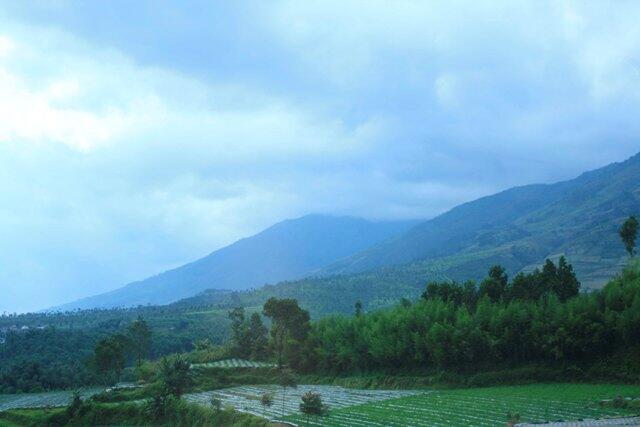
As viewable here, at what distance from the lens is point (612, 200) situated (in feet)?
607

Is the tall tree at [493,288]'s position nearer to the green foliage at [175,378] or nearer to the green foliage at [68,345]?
the green foliage at [175,378]

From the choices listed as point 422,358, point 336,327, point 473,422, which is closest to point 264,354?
point 336,327

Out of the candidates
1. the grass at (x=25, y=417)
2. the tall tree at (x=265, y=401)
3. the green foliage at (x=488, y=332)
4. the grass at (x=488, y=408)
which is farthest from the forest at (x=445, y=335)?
the tall tree at (x=265, y=401)

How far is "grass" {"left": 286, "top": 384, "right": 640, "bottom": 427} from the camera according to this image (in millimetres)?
29828

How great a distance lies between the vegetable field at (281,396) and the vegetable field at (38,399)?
1295 cm

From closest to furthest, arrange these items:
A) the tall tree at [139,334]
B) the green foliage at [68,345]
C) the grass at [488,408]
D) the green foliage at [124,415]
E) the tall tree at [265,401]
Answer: the grass at [488,408] < the tall tree at [265,401] < the green foliage at [124,415] < the tall tree at [139,334] < the green foliage at [68,345]

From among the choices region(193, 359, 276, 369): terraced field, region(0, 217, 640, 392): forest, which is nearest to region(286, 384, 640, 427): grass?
region(0, 217, 640, 392): forest

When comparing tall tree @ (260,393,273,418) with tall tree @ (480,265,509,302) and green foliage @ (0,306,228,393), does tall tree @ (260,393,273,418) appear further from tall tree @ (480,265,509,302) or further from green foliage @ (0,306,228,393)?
tall tree @ (480,265,509,302)

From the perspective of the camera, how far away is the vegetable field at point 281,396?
40.8 m

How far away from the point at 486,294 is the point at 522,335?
9.64 m

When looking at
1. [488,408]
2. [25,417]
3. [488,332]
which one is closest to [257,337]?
[25,417]

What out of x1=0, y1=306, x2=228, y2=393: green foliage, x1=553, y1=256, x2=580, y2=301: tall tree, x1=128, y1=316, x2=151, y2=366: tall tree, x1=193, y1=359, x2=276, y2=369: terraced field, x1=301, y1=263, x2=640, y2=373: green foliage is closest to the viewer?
x1=301, y1=263, x2=640, y2=373: green foliage

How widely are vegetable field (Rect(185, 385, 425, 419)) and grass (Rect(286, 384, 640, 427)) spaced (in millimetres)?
2493

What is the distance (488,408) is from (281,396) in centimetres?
2037
